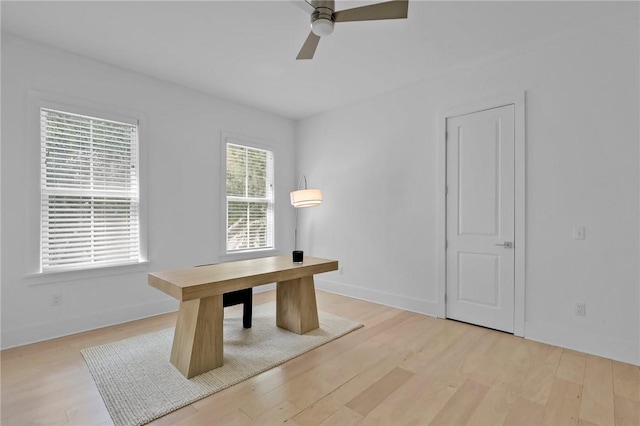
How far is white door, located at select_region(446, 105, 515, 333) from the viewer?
3.22 metres

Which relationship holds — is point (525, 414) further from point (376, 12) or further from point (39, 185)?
point (39, 185)

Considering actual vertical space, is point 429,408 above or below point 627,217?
below

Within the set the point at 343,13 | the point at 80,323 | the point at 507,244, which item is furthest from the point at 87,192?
the point at 507,244

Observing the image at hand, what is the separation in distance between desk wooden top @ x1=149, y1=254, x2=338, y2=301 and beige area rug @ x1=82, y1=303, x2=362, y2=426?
610 millimetres

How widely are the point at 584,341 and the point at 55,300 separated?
4857mm

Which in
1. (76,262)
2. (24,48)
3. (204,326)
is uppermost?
(24,48)

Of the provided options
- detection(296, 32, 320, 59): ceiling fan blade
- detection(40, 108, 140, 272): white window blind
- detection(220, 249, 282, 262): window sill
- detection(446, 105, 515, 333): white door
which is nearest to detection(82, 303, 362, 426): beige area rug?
detection(40, 108, 140, 272): white window blind

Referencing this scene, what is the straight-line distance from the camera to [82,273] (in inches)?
127

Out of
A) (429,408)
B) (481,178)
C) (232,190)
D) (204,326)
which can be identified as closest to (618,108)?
(481,178)

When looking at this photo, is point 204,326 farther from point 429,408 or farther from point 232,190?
point 232,190

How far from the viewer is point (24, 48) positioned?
2.91 meters

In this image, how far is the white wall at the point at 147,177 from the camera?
2.87 metres

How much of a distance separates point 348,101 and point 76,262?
12.5 ft

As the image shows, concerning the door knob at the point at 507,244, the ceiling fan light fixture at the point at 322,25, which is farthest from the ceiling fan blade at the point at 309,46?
the door knob at the point at 507,244
